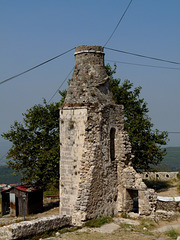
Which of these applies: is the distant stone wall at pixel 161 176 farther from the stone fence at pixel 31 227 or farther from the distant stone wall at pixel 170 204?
the stone fence at pixel 31 227

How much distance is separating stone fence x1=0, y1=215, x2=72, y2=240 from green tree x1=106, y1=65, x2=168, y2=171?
35.7ft

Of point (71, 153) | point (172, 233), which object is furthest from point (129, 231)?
point (71, 153)

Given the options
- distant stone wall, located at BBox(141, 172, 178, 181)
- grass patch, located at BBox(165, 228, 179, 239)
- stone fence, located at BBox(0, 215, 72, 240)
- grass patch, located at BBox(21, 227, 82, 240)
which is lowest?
grass patch, located at BBox(165, 228, 179, 239)

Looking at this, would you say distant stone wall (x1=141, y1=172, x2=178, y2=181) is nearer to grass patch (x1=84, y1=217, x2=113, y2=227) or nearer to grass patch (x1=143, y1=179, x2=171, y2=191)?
grass patch (x1=143, y1=179, x2=171, y2=191)

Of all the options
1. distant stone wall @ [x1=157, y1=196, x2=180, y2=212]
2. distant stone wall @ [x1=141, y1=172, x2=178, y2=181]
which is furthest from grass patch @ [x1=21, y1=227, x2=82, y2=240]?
distant stone wall @ [x1=141, y1=172, x2=178, y2=181]

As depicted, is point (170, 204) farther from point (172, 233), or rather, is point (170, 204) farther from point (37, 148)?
point (37, 148)

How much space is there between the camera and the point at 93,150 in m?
12.9

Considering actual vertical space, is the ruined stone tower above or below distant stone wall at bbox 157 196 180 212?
above

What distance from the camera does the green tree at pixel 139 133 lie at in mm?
21453

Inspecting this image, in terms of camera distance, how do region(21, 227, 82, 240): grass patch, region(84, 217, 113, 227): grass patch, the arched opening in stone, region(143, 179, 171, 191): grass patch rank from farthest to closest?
region(143, 179, 171, 191): grass patch
the arched opening in stone
region(84, 217, 113, 227): grass patch
region(21, 227, 82, 240): grass patch

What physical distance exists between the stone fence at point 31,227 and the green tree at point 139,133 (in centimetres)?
1087

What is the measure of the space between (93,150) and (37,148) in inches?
358

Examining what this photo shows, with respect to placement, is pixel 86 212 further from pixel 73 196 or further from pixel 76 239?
pixel 76 239

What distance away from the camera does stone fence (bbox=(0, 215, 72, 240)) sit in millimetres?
9312
